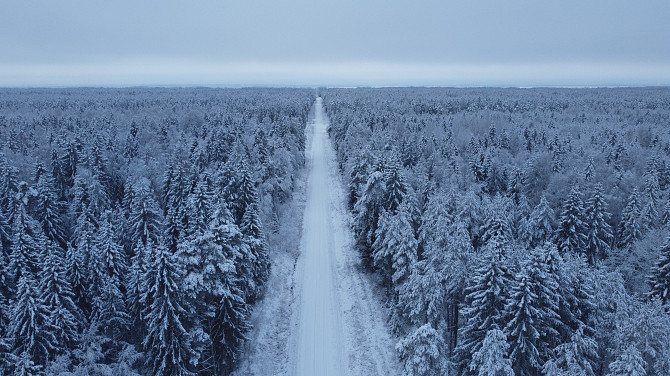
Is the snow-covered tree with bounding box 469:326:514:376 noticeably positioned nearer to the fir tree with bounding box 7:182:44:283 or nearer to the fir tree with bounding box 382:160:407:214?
the fir tree with bounding box 382:160:407:214

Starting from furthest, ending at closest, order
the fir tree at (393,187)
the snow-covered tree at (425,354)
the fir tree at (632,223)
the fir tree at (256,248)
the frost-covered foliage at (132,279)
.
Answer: the fir tree at (393,187) → the fir tree at (632,223) → the fir tree at (256,248) → the frost-covered foliage at (132,279) → the snow-covered tree at (425,354)

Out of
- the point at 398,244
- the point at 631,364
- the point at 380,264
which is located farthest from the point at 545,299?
the point at 380,264

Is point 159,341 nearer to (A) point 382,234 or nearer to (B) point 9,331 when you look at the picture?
(B) point 9,331

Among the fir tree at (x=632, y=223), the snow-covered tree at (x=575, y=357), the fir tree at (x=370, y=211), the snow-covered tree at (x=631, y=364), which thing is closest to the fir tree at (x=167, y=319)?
the snow-covered tree at (x=575, y=357)

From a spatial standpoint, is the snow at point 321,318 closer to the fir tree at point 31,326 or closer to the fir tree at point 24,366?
the fir tree at point 31,326

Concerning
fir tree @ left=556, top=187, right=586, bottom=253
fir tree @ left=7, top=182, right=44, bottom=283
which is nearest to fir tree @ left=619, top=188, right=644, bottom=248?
fir tree @ left=556, top=187, right=586, bottom=253

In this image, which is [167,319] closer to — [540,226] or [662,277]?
[662,277]

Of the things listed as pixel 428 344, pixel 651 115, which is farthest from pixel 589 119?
pixel 428 344
